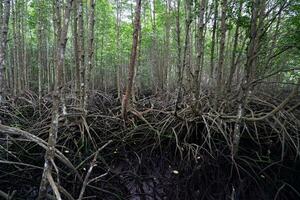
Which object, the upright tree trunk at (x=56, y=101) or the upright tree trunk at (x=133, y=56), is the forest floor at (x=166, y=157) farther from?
the upright tree trunk at (x=56, y=101)

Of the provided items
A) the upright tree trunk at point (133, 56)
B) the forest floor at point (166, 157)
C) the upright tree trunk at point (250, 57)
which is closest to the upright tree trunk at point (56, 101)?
Answer: the forest floor at point (166, 157)

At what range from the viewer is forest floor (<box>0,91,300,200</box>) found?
262 centimetres

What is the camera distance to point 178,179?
281 centimetres

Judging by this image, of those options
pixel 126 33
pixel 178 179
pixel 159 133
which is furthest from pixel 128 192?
pixel 126 33

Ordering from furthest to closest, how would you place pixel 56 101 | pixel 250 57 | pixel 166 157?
pixel 166 157 → pixel 250 57 → pixel 56 101

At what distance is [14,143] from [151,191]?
1.63 m

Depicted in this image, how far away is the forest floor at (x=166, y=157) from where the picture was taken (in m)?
2.62

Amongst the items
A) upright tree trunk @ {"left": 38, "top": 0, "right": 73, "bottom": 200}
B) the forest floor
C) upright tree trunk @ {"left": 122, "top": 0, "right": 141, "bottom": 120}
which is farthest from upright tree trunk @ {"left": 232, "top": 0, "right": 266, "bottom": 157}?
upright tree trunk @ {"left": 38, "top": 0, "right": 73, "bottom": 200}

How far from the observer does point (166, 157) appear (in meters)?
3.26

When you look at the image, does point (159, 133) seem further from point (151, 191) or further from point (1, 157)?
point (1, 157)

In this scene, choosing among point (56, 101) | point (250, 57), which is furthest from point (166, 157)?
point (56, 101)

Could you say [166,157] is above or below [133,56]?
below

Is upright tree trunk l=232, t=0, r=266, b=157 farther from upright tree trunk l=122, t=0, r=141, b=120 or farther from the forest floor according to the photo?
upright tree trunk l=122, t=0, r=141, b=120

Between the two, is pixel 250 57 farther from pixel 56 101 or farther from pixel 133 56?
pixel 56 101
